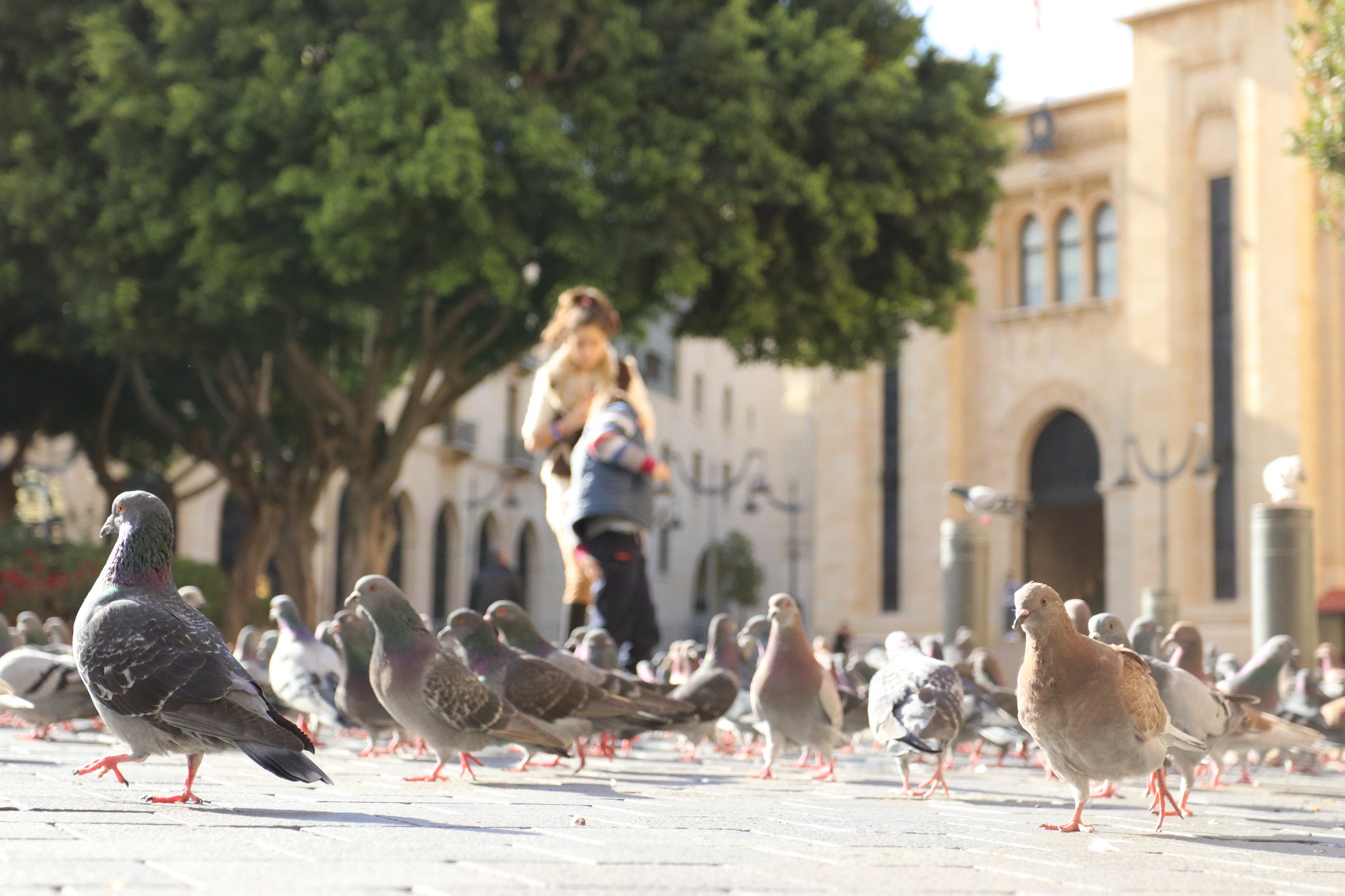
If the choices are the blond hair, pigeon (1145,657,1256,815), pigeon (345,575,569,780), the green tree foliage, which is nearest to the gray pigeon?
pigeon (1145,657,1256,815)

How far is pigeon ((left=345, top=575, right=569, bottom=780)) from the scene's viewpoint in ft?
25.8

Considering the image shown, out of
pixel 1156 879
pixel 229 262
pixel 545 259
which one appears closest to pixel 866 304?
pixel 545 259

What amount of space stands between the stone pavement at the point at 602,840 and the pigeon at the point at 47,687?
0.68m

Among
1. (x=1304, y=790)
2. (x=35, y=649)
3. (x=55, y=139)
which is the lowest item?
(x=1304, y=790)

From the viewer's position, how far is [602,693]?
28.5 ft

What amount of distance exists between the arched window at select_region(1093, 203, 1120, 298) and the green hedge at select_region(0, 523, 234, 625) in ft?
83.4

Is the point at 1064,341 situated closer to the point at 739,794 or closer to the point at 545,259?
the point at 545,259

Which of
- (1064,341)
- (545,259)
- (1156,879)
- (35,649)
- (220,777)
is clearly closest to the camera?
(1156,879)

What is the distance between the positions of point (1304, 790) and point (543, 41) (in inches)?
489

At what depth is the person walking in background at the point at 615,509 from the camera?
432 inches

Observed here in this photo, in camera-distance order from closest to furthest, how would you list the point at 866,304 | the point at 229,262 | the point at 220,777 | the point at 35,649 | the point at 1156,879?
1. the point at 1156,879
2. the point at 220,777
3. the point at 35,649
4. the point at 229,262
5. the point at 866,304

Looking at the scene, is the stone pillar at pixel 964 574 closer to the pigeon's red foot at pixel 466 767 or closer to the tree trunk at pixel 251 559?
the tree trunk at pixel 251 559

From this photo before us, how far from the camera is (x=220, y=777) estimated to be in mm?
7559

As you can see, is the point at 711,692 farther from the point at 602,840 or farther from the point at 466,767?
the point at 602,840
